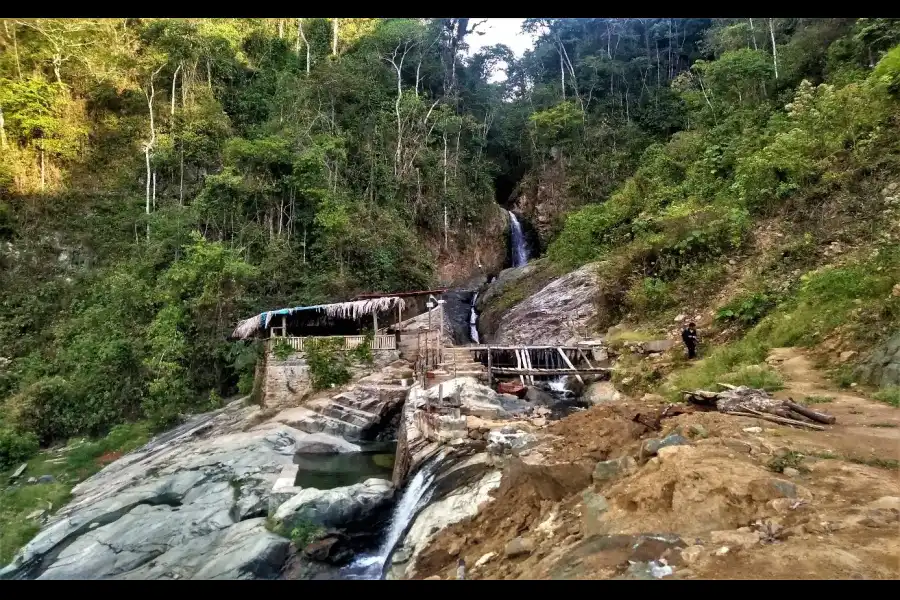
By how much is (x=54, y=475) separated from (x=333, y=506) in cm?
1065

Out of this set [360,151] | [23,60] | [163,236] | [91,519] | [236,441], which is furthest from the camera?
[360,151]

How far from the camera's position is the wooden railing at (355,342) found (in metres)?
15.3

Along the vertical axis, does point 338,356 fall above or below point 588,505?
above

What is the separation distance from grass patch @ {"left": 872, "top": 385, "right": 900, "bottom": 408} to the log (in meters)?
1.14

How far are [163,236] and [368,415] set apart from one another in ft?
44.5

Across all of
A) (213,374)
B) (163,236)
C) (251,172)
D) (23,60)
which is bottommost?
(213,374)

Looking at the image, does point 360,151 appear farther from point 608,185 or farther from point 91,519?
point 91,519

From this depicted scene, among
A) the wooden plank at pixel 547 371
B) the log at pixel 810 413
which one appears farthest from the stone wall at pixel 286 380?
the log at pixel 810 413

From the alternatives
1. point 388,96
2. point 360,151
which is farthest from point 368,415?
point 388,96

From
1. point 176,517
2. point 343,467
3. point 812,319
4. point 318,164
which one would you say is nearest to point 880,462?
point 812,319

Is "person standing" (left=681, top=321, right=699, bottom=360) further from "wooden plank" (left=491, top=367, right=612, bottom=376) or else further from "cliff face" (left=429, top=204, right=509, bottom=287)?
"cliff face" (left=429, top=204, right=509, bottom=287)

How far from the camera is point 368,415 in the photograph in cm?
1324

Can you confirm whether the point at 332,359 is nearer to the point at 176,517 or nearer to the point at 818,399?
the point at 176,517

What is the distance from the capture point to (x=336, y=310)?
16047mm
